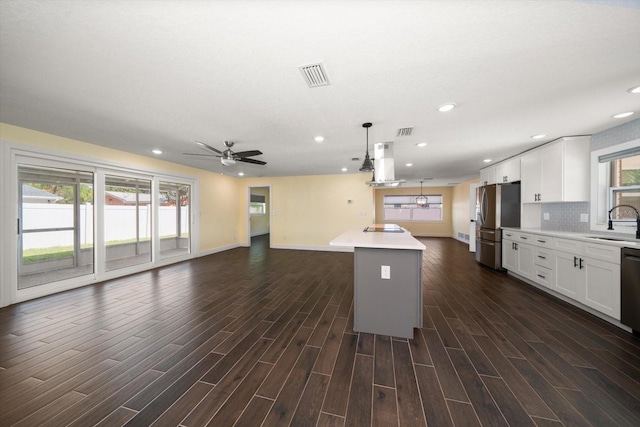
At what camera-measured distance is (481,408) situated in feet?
4.81

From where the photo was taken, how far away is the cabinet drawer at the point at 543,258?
11.3 feet

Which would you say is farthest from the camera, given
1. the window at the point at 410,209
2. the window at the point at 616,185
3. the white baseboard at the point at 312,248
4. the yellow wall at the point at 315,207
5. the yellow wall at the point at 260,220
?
the yellow wall at the point at 260,220

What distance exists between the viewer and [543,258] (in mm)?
3559

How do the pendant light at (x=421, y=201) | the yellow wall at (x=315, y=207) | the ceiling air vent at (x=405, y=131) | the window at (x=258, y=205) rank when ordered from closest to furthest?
the ceiling air vent at (x=405, y=131)
the yellow wall at (x=315, y=207)
the pendant light at (x=421, y=201)
the window at (x=258, y=205)

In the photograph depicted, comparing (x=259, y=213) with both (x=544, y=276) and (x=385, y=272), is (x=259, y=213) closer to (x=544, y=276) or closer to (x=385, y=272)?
(x=385, y=272)

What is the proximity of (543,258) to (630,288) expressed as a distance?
4.20 ft

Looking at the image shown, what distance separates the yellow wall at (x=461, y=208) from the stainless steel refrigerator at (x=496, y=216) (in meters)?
3.50

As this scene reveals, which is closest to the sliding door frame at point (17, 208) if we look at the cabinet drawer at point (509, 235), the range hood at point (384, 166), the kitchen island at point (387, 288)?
the kitchen island at point (387, 288)

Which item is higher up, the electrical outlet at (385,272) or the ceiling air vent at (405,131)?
the ceiling air vent at (405,131)

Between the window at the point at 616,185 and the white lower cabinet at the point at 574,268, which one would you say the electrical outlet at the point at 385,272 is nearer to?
the white lower cabinet at the point at 574,268

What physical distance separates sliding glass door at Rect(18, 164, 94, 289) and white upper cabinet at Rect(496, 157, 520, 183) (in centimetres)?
824

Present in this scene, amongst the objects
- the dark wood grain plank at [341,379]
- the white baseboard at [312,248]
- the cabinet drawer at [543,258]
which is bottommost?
the dark wood grain plank at [341,379]

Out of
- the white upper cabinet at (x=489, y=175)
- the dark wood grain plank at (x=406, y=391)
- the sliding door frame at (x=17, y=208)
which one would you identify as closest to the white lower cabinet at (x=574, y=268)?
the white upper cabinet at (x=489, y=175)

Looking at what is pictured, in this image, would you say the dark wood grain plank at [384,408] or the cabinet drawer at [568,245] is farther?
the cabinet drawer at [568,245]
